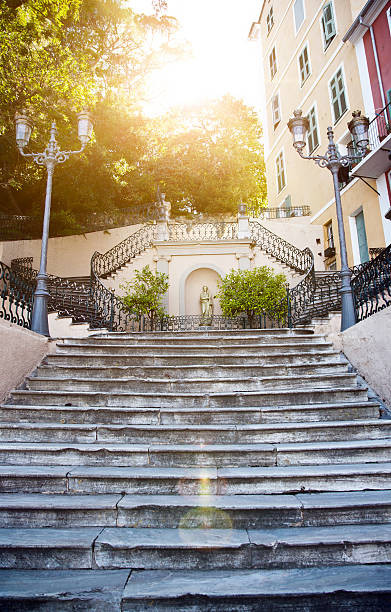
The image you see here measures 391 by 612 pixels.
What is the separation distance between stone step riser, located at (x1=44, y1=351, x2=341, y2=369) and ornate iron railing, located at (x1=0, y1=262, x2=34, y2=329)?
924 millimetres

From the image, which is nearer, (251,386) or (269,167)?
(251,386)

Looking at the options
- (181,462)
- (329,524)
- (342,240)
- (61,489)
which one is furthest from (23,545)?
(342,240)

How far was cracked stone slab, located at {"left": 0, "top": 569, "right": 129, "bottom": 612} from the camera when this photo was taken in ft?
8.32

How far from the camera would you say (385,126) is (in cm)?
1276

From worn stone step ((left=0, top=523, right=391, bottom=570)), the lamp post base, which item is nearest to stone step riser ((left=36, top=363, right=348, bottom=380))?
the lamp post base

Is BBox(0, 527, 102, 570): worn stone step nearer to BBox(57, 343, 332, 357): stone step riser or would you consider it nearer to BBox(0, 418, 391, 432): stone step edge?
BBox(0, 418, 391, 432): stone step edge

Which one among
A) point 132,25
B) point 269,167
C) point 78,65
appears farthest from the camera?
point 269,167

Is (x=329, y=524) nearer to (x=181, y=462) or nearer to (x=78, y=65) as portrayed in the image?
(x=181, y=462)

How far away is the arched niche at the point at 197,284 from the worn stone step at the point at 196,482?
12.3 meters

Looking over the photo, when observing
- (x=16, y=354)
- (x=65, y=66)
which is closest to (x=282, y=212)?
(x=65, y=66)

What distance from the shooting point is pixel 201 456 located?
13.8ft

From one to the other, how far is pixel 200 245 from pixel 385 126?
7986 millimetres

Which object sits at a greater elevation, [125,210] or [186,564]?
[125,210]

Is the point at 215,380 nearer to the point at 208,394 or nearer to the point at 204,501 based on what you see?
the point at 208,394
